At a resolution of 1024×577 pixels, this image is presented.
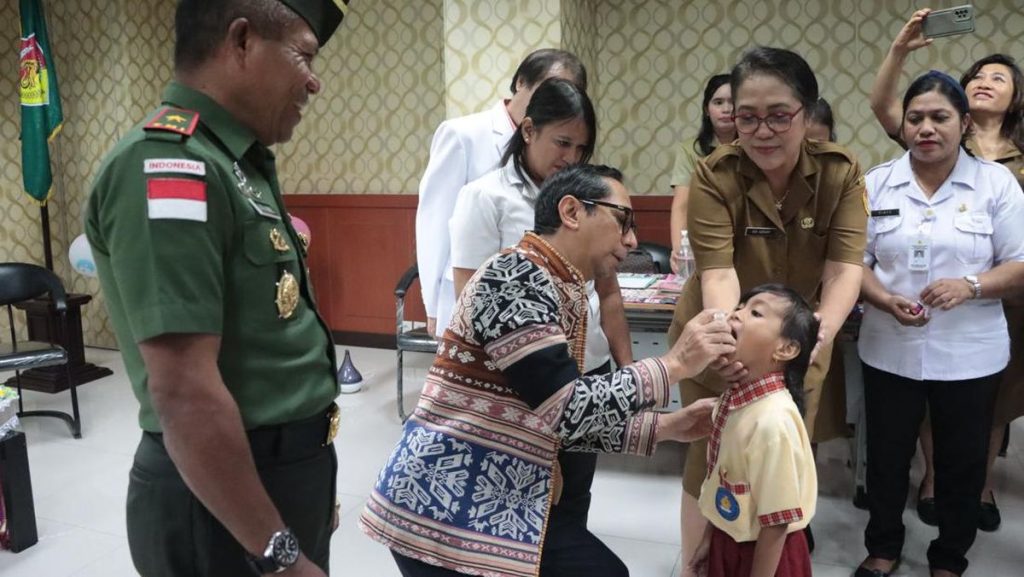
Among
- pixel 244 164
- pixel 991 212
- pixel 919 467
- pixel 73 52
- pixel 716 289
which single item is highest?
pixel 73 52

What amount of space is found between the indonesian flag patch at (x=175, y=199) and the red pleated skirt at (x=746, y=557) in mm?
1306

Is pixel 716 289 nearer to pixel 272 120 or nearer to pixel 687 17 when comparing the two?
pixel 272 120

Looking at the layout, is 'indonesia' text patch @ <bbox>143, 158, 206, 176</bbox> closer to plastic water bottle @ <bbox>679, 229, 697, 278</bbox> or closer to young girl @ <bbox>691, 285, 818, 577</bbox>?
young girl @ <bbox>691, 285, 818, 577</bbox>

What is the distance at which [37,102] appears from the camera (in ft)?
16.7

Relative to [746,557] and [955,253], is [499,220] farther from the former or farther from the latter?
[955,253]

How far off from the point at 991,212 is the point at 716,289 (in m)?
1.04

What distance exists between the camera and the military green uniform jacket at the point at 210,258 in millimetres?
897

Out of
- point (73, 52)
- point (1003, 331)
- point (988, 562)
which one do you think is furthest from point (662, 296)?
point (73, 52)

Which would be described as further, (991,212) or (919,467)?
(919,467)

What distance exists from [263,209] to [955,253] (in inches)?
81.8

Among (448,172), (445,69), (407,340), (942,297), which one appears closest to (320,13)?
(448,172)

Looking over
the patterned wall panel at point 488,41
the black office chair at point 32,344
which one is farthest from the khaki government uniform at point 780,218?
the black office chair at point 32,344

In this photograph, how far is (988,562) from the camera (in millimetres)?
2629

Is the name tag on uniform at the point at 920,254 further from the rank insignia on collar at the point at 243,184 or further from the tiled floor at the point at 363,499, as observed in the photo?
the rank insignia on collar at the point at 243,184
